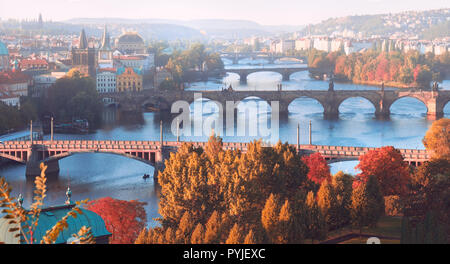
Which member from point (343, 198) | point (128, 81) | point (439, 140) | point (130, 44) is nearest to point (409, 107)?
point (128, 81)

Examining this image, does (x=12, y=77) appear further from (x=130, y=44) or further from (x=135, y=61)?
(x=130, y=44)

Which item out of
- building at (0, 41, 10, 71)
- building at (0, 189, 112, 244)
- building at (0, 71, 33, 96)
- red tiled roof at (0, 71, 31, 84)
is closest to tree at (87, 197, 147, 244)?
building at (0, 189, 112, 244)

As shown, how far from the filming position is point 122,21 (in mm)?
114875

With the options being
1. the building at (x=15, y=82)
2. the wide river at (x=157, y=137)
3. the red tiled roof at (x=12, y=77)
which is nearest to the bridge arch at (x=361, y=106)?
the wide river at (x=157, y=137)

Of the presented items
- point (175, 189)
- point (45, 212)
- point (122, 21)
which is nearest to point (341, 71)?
point (175, 189)

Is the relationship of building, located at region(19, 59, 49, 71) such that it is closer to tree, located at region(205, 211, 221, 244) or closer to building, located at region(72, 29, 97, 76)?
A: building, located at region(72, 29, 97, 76)

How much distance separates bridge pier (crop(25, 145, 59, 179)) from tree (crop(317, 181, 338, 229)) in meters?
9.93

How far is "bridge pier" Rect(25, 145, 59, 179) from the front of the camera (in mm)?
19891

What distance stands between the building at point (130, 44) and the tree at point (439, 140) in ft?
144

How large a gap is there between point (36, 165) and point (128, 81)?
67.1 feet

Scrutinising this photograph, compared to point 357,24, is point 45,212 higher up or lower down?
lower down
